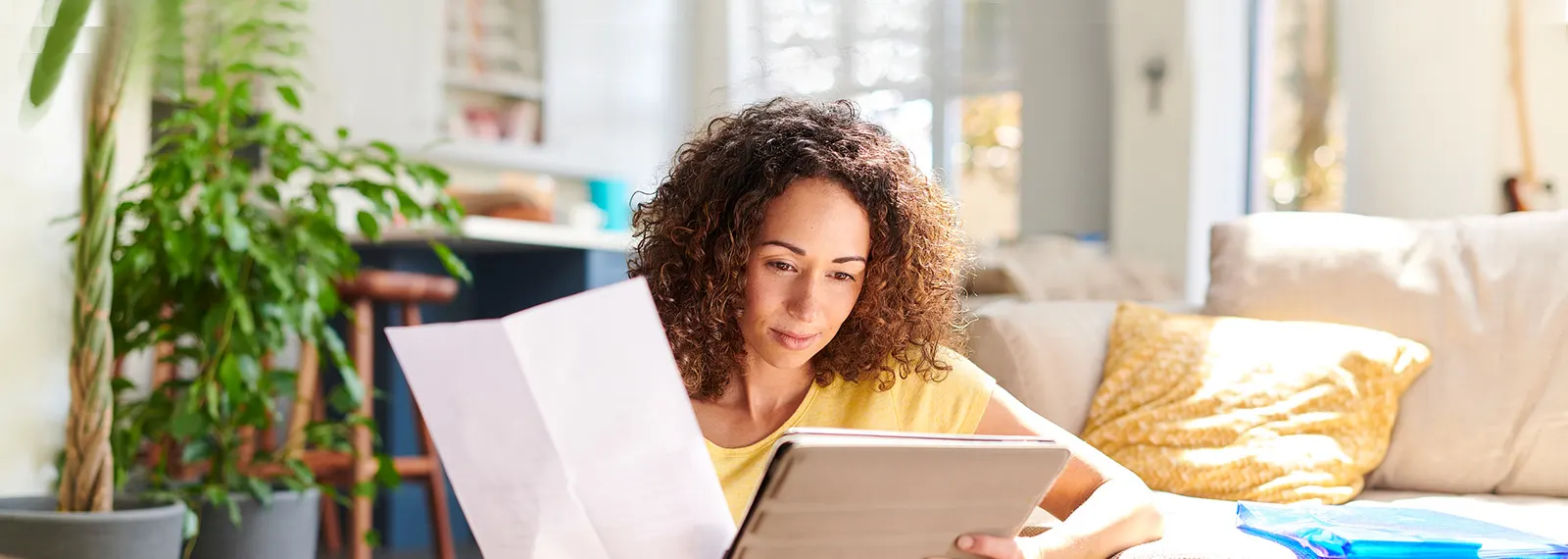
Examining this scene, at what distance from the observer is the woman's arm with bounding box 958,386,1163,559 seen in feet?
3.63

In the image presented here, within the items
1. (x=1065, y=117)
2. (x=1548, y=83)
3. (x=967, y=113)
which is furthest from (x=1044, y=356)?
(x=967, y=113)

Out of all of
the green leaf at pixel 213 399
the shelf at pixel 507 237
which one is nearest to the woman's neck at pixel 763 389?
the green leaf at pixel 213 399

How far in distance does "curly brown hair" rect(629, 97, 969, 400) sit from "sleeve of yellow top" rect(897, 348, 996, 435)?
12 millimetres

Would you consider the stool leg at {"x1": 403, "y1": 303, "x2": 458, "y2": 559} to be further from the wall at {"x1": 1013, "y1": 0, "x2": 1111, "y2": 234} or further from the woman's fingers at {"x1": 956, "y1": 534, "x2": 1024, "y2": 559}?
Result: the woman's fingers at {"x1": 956, "y1": 534, "x2": 1024, "y2": 559}

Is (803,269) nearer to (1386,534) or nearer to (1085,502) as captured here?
(1085,502)

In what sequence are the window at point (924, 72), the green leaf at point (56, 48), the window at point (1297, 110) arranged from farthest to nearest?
the window at point (924, 72) < the window at point (1297, 110) < the green leaf at point (56, 48)

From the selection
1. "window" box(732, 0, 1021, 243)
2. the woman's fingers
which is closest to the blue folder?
the woman's fingers

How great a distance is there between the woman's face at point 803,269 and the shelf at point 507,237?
206 centimetres

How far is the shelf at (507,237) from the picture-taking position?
326cm

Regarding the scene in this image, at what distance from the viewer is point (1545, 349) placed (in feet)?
6.11

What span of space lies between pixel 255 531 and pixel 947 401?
58.6 inches

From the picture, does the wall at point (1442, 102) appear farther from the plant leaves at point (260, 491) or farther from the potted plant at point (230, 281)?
the plant leaves at point (260, 491)

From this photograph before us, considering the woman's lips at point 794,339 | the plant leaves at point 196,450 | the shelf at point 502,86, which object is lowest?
the plant leaves at point 196,450

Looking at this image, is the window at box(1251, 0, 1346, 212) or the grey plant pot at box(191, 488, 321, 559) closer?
the grey plant pot at box(191, 488, 321, 559)
